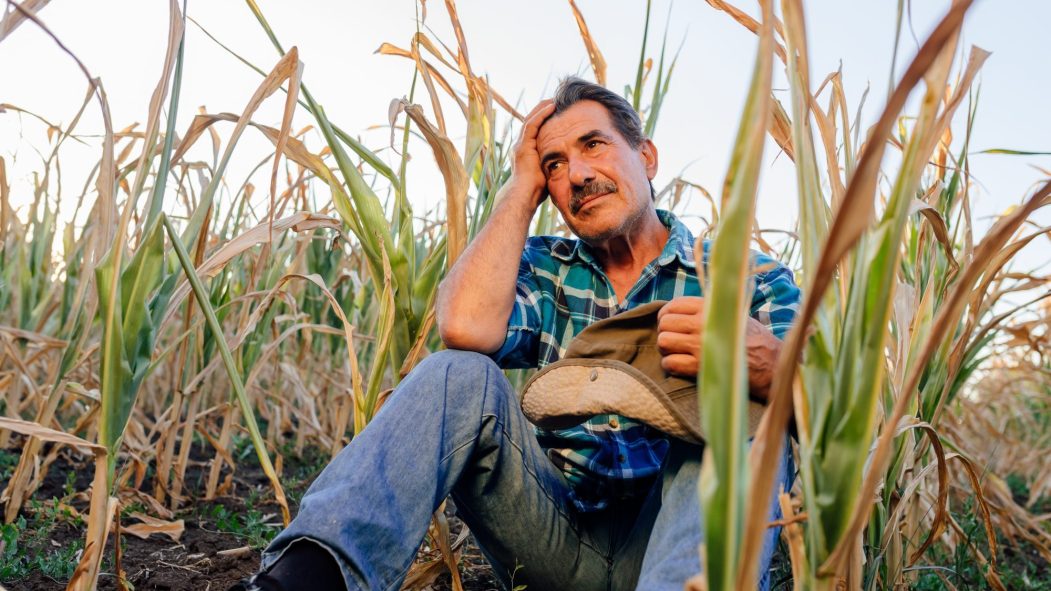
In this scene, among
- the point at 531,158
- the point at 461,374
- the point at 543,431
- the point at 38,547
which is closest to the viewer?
the point at 461,374

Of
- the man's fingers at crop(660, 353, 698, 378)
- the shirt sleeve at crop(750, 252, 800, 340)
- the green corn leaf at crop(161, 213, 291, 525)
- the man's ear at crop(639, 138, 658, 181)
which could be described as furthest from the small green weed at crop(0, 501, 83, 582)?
A: the man's ear at crop(639, 138, 658, 181)

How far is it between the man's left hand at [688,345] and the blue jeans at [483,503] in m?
0.13

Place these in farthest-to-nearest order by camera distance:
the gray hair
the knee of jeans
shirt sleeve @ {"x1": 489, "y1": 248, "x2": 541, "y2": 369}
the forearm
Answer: the gray hair, shirt sleeve @ {"x1": 489, "y1": 248, "x2": 541, "y2": 369}, the forearm, the knee of jeans

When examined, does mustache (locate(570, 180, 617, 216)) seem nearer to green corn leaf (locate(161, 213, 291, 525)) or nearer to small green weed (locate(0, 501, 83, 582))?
green corn leaf (locate(161, 213, 291, 525))

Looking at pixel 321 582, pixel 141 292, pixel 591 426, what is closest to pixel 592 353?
pixel 591 426

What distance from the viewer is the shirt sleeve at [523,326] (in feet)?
5.70

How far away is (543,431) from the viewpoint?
5.69ft

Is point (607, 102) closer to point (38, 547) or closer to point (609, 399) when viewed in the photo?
point (609, 399)

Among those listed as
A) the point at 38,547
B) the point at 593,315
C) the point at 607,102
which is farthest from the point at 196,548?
the point at 607,102

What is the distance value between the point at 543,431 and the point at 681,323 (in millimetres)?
661

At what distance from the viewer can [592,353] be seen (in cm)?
126

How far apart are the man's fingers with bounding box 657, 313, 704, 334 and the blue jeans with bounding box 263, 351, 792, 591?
0.19m

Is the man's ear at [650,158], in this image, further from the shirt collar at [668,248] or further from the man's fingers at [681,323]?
the man's fingers at [681,323]

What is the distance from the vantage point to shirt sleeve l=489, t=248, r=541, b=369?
5.70 feet
